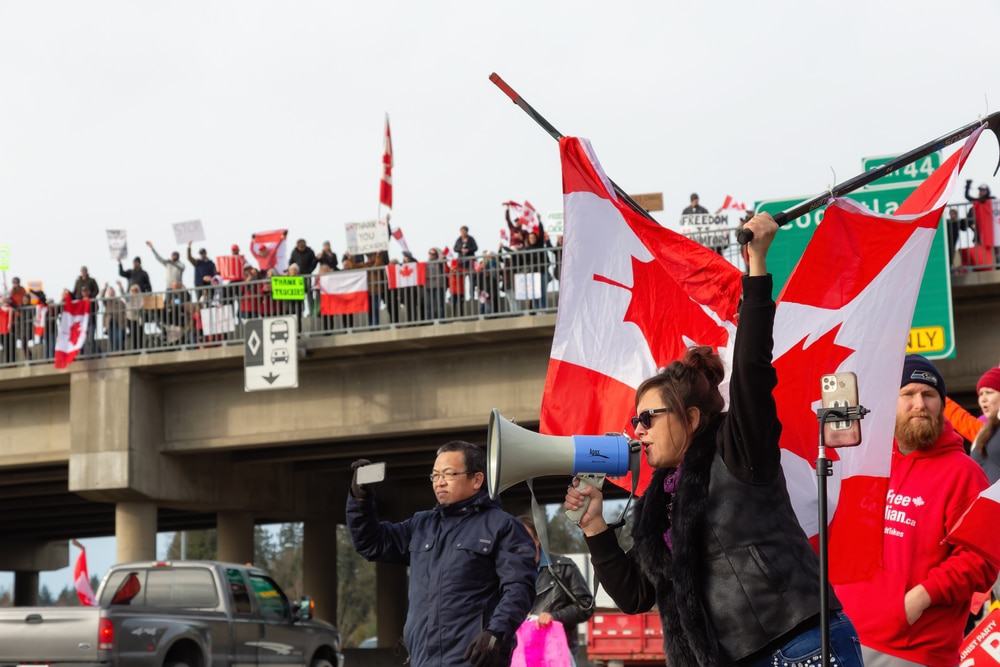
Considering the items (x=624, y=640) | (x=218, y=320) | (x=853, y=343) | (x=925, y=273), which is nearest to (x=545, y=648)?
(x=853, y=343)

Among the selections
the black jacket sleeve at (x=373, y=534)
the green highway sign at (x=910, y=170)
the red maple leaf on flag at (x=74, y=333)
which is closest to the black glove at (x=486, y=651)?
the black jacket sleeve at (x=373, y=534)

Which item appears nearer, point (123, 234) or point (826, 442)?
point (826, 442)

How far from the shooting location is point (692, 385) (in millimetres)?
4418

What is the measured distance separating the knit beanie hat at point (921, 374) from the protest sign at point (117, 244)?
85.3 ft

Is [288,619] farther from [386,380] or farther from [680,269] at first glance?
[680,269]

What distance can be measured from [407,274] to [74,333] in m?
7.00

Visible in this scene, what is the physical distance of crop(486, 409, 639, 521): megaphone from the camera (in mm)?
4488

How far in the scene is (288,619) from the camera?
18.8 m

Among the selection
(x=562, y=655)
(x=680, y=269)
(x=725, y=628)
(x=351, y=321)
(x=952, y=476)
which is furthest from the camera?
(x=351, y=321)

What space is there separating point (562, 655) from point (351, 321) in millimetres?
19214

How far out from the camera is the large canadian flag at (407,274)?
27.3 meters

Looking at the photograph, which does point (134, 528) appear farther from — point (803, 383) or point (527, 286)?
point (803, 383)

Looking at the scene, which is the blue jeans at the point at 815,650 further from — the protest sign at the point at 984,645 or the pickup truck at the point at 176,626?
the pickup truck at the point at 176,626

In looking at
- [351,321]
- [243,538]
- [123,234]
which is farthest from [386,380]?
[243,538]
